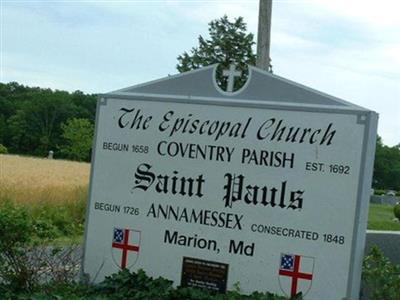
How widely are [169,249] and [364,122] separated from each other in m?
2.11

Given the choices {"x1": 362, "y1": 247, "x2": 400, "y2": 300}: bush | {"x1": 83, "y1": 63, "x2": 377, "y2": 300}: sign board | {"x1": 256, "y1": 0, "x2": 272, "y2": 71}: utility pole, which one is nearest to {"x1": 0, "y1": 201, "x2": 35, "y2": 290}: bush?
{"x1": 83, "y1": 63, "x2": 377, "y2": 300}: sign board

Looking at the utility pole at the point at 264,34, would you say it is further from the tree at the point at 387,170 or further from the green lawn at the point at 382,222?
the tree at the point at 387,170

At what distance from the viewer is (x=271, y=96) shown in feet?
19.8

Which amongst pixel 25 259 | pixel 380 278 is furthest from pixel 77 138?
pixel 380 278

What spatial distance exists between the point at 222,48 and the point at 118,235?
500 inches

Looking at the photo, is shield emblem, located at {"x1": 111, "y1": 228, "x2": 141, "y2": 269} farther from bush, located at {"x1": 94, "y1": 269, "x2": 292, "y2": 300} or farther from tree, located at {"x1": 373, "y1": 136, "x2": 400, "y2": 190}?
tree, located at {"x1": 373, "y1": 136, "x2": 400, "y2": 190}

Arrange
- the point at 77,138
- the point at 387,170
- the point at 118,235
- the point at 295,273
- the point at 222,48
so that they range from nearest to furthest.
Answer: the point at 295,273
the point at 118,235
the point at 222,48
the point at 77,138
the point at 387,170

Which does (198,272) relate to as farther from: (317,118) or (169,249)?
(317,118)

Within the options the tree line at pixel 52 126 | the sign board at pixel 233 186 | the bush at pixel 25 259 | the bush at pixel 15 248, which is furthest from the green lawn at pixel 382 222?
the tree line at pixel 52 126

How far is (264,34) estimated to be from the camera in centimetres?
1156

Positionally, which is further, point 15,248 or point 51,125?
point 51,125

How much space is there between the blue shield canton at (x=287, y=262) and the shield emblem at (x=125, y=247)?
1435 mm

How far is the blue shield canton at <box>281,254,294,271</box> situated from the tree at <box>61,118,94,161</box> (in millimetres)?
92927

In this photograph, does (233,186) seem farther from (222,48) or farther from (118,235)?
(222,48)
